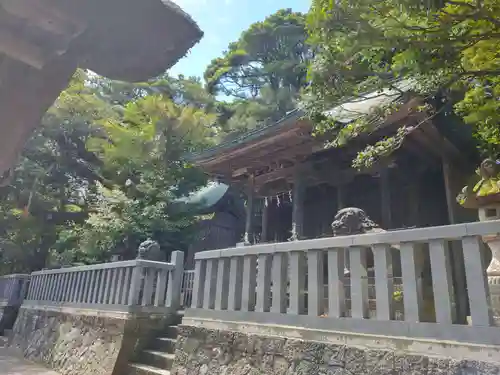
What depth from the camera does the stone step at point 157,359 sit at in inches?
221

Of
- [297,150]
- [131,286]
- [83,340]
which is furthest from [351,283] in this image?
[83,340]

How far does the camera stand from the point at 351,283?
11.0ft

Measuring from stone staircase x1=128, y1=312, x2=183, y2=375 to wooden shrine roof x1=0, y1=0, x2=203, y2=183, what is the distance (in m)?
4.27

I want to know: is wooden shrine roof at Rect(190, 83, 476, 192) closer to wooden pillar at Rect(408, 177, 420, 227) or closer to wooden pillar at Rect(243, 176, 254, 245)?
wooden pillar at Rect(243, 176, 254, 245)

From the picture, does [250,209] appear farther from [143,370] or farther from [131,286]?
[143,370]

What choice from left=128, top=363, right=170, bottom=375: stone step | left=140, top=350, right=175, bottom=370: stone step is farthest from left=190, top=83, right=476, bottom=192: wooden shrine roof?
left=128, top=363, right=170, bottom=375: stone step

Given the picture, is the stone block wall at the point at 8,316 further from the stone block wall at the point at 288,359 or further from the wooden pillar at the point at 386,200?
the wooden pillar at the point at 386,200

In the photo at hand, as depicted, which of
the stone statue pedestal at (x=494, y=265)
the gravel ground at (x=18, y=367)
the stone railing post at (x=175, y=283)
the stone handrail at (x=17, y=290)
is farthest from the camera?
the stone handrail at (x=17, y=290)

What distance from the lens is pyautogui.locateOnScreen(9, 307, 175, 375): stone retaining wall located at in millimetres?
6207

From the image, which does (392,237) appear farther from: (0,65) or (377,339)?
(0,65)

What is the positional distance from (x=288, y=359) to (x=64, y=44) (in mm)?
3171

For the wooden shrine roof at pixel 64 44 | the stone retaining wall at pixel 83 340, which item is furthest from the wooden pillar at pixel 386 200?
the wooden shrine roof at pixel 64 44

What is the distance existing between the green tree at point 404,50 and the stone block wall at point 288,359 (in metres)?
1.94

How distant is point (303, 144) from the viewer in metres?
8.23
